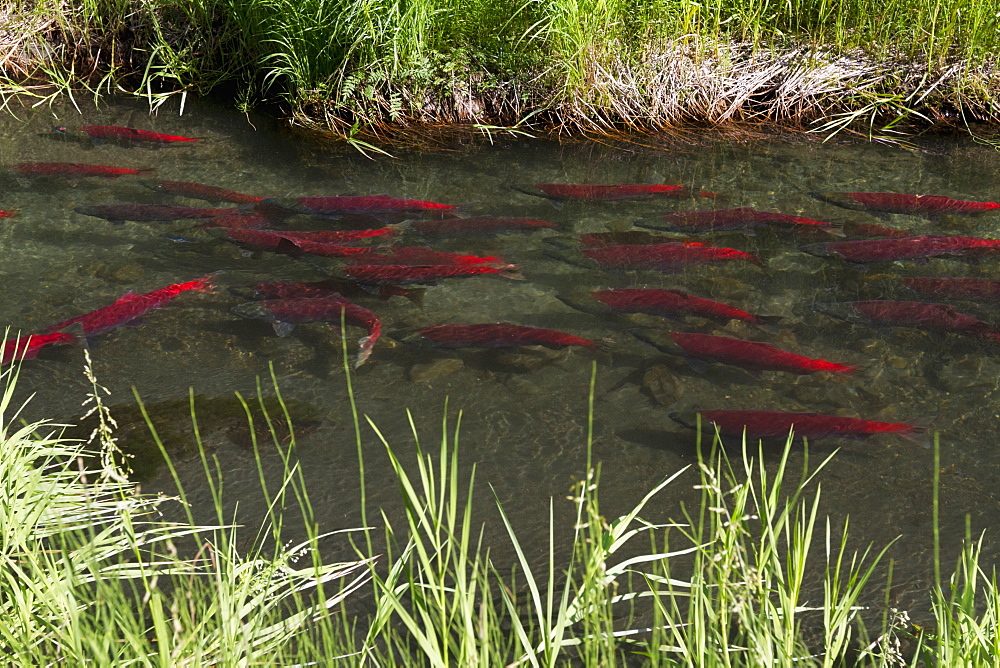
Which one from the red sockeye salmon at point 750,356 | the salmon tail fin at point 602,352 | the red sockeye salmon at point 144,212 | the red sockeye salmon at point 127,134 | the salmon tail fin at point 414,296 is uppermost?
the red sockeye salmon at point 127,134

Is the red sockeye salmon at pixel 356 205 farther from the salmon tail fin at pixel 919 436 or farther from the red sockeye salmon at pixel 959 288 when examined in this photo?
the salmon tail fin at pixel 919 436

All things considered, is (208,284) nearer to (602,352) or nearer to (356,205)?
(356,205)

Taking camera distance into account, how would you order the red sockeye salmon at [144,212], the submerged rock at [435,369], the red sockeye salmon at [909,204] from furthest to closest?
1. the red sockeye salmon at [909,204]
2. the red sockeye salmon at [144,212]
3. the submerged rock at [435,369]

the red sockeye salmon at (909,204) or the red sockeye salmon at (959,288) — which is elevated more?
the red sockeye salmon at (909,204)

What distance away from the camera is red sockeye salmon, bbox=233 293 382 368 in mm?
3395

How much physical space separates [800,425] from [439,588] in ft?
5.49

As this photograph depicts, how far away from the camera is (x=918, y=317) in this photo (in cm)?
348

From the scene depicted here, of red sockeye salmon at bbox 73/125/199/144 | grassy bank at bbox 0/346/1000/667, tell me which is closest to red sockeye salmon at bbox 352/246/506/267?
grassy bank at bbox 0/346/1000/667

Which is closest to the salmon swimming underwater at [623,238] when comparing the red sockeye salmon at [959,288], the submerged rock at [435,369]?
the red sockeye salmon at [959,288]

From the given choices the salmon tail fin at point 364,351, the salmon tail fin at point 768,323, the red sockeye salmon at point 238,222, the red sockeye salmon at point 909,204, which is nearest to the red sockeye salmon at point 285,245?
the red sockeye salmon at point 238,222

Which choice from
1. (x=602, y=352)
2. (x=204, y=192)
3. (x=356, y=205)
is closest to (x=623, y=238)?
(x=602, y=352)

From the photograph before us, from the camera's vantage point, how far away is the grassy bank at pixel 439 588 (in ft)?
4.66

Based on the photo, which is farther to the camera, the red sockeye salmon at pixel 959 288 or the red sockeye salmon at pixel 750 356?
the red sockeye salmon at pixel 959 288

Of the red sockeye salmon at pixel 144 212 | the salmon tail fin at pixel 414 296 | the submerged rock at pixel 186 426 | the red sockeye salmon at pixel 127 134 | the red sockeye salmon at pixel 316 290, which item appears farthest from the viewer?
the red sockeye salmon at pixel 127 134
